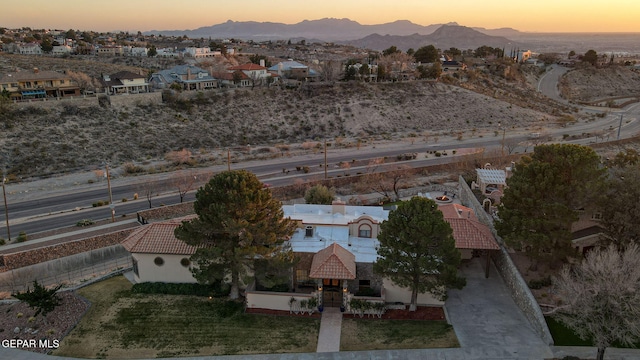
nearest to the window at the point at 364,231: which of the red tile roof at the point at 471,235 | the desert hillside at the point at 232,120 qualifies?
the red tile roof at the point at 471,235

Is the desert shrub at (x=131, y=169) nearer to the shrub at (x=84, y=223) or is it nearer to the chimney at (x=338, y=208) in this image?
the shrub at (x=84, y=223)

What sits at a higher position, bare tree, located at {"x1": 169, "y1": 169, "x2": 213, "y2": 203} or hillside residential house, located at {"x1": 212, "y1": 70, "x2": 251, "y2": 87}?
hillside residential house, located at {"x1": 212, "y1": 70, "x2": 251, "y2": 87}

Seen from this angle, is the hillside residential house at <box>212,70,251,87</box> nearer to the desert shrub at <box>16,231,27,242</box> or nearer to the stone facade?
the stone facade

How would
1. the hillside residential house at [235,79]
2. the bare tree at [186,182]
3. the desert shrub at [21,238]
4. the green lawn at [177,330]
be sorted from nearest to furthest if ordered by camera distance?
the green lawn at [177,330] < the desert shrub at [21,238] < the bare tree at [186,182] < the hillside residential house at [235,79]

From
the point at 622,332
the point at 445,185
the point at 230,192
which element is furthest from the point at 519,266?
the point at 445,185

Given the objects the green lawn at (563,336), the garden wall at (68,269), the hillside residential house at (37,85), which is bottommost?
the garden wall at (68,269)

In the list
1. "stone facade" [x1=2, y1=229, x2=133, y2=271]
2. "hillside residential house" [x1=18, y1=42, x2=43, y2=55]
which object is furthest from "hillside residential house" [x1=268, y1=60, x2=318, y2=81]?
"stone facade" [x1=2, y1=229, x2=133, y2=271]
